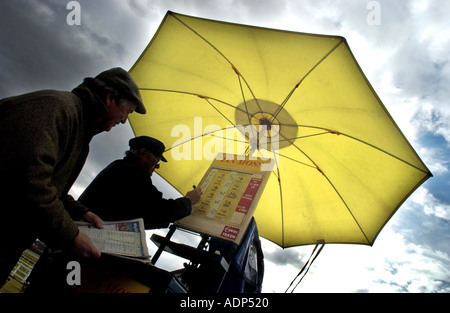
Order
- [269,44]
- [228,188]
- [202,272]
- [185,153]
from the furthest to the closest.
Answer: [185,153] → [269,44] → [228,188] → [202,272]

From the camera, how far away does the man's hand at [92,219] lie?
152cm

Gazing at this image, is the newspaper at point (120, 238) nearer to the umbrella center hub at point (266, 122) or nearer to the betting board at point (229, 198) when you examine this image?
the betting board at point (229, 198)

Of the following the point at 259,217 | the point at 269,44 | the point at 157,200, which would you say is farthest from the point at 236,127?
the point at 157,200

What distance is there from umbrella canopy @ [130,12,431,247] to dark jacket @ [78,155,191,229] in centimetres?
183

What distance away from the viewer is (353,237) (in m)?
3.46

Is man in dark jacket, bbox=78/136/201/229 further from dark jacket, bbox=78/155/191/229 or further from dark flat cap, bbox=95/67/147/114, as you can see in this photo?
dark flat cap, bbox=95/67/147/114

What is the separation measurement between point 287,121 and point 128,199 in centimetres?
232

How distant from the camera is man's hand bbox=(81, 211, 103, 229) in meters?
1.52

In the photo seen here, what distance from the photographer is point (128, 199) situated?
6.33 ft

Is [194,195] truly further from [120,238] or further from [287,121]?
[287,121]

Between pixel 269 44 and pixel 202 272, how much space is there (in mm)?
2507

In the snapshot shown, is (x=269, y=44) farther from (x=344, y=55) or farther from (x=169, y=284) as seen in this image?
(x=169, y=284)

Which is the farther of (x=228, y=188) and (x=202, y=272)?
(x=228, y=188)

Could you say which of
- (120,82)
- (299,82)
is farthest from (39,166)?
(299,82)
